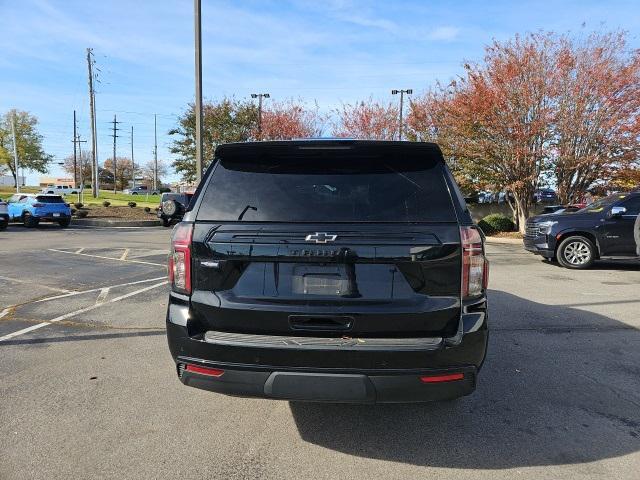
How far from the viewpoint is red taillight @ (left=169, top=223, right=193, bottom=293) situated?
9.60 feet

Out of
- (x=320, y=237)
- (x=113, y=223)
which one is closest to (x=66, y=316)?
(x=320, y=237)

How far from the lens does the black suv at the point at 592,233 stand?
34.5ft

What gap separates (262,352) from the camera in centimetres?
275

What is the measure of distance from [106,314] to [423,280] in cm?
510

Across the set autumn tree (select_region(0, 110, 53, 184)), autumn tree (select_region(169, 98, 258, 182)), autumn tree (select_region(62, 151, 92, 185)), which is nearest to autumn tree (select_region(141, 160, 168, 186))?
autumn tree (select_region(62, 151, 92, 185))

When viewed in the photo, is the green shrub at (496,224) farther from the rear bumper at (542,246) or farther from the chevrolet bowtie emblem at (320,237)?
the chevrolet bowtie emblem at (320,237)

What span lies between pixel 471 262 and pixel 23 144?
68518mm

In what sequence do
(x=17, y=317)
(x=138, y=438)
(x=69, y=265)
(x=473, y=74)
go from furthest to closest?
1. (x=473, y=74)
2. (x=69, y=265)
3. (x=17, y=317)
4. (x=138, y=438)

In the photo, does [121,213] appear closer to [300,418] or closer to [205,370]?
[300,418]

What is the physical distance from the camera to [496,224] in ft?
66.0

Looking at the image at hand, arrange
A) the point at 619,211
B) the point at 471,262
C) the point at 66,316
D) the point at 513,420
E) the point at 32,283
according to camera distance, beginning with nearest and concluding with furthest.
Result: the point at 471,262 < the point at 513,420 < the point at 66,316 < the point at 32,283 < the point at 619,211

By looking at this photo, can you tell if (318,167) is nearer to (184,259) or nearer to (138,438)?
(184,259)

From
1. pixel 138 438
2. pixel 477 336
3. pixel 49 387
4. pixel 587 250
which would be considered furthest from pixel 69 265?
pixel 587 250

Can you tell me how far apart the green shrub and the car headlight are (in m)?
8.43
